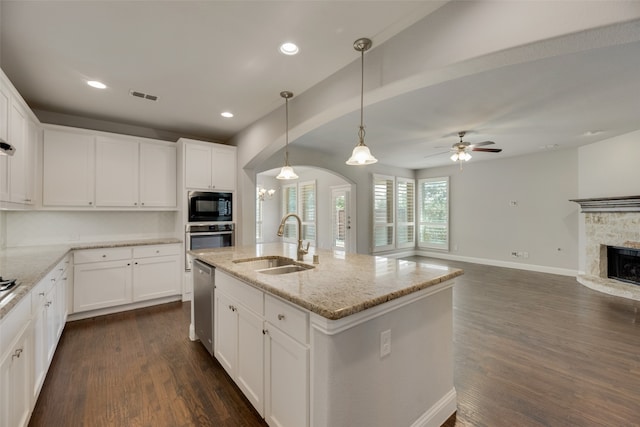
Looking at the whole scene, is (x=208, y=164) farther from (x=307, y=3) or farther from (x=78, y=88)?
(x=307, y=3)

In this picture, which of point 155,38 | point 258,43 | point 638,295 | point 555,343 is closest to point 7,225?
point 155,38

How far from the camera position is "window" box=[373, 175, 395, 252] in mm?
7262

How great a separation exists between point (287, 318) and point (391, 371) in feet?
2.05

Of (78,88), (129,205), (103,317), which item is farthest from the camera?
(129,205)

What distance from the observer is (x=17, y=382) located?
152 centimetres

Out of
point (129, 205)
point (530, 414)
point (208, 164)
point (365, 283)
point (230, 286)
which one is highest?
point (208, 164)

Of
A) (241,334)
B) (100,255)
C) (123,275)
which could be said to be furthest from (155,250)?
(241,334)

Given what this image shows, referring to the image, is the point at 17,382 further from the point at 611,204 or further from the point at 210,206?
the point at 611,204

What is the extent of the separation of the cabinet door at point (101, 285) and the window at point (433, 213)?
7.38m

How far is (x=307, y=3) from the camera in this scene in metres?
1.81

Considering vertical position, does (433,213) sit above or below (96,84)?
below

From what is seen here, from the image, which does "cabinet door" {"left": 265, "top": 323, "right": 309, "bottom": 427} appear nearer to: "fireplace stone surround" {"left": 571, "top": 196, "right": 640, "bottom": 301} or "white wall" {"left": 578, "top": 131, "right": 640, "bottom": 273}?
"fireplace stone surround" {"left": 571, "top": 196, "right": 640, "bottom": 301}

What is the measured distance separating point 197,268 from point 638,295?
6.29 m

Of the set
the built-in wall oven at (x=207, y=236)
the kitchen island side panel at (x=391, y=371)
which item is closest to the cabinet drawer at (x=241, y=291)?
the kitchen island side panel at (x=391, y=371)
